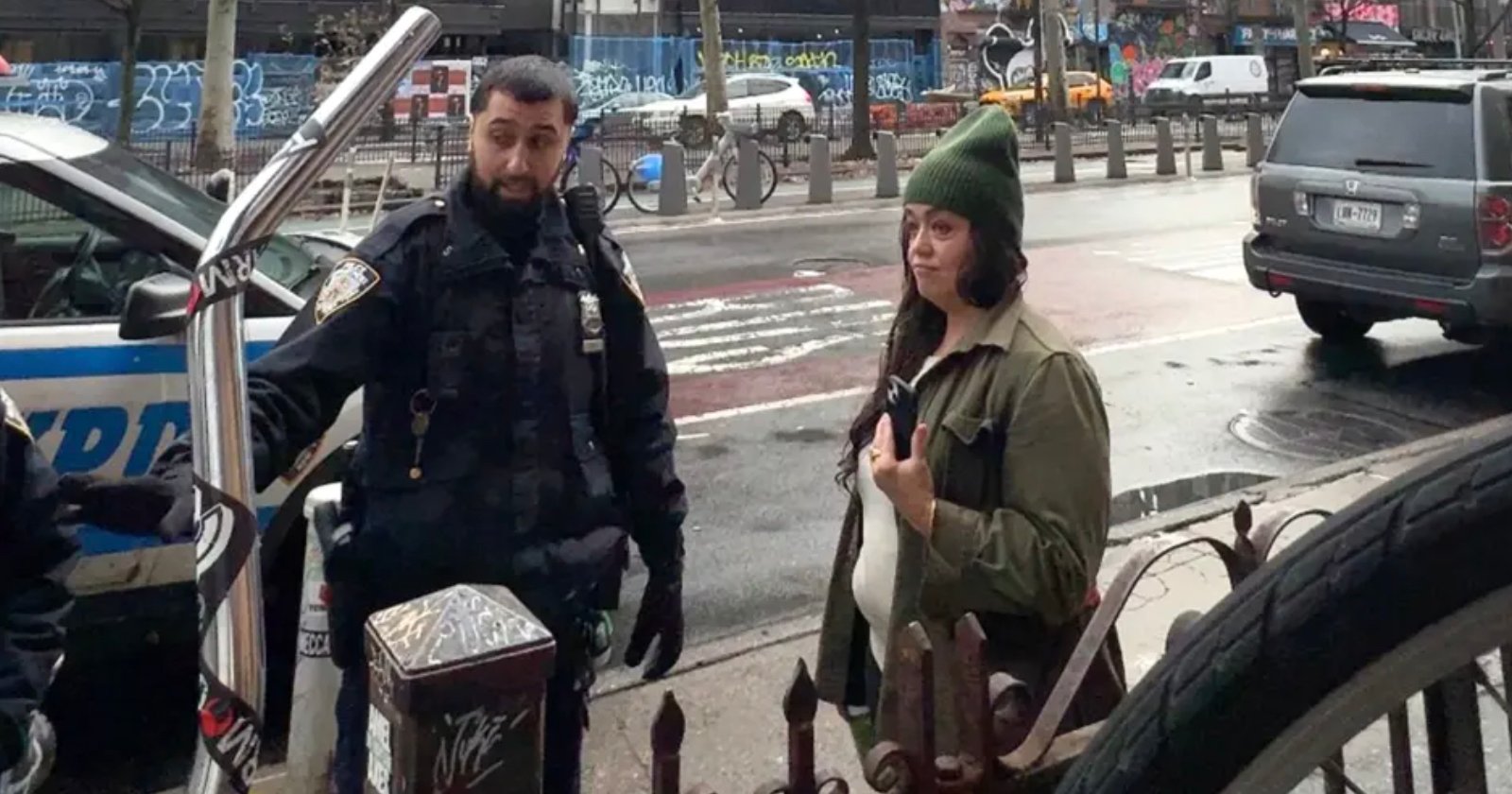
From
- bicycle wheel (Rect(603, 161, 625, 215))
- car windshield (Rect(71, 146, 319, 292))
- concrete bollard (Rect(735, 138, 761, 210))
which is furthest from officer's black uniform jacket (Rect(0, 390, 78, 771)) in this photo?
concrete bollard (Rect(735, 138, 761, 210))

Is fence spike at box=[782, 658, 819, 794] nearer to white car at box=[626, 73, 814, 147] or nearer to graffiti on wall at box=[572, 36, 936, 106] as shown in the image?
white car at box=[626, 73, 814, 147]

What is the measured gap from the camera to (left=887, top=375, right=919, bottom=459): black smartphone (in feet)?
7.48

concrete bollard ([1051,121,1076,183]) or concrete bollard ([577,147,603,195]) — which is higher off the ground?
concrete bollard ([1051,121,1076,183])

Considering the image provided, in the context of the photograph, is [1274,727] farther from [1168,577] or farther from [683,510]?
[1168,577]

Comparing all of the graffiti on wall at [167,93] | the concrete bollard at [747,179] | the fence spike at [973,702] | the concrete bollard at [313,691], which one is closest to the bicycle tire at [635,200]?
the concrete bollard at [747,179]

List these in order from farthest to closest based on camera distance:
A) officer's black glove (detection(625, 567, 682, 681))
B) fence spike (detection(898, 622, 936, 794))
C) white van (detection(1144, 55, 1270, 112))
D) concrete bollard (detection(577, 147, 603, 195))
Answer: white van (detection(1144, 55, 1270, 112)) → concrete bollard (detection(577, 147, 603, 195)) → officer's black glove (detection(625, 567, 682, 681)) → fence spike (detection(898, 622, 936, 794))

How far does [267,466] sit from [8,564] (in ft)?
1.66

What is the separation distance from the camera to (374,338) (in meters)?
2.74

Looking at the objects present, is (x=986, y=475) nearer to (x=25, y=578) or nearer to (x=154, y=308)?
(x=25, y=578)

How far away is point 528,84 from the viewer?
2709mm

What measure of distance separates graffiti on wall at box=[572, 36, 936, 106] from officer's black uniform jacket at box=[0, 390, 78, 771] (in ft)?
124

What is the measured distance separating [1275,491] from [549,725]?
4.74 m

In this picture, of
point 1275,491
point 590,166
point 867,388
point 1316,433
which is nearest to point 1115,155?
point 590,166

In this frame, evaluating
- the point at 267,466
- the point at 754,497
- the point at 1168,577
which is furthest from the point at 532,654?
the point at 754,497
